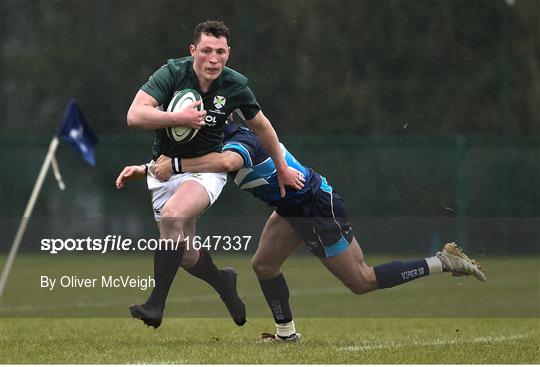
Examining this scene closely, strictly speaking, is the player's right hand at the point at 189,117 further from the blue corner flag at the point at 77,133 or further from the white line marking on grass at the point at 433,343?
the blue corner flag at the point at 77,133

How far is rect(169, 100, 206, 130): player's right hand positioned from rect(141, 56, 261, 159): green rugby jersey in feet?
0.87

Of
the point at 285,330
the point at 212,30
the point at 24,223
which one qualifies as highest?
the point at 212,30

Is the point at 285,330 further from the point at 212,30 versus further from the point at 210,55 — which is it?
the point at 212,30

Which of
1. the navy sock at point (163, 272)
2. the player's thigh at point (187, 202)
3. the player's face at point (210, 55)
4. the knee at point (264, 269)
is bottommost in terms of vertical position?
the knee at point (264, 269)

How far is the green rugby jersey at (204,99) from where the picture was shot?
7332mm

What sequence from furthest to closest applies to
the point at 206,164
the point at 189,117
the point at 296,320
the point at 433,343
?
the point at 296,320 < the point at 433,343 < the point at 206,164 < the point at 189,117

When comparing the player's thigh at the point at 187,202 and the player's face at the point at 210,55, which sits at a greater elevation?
the player's face at the point at 210,55

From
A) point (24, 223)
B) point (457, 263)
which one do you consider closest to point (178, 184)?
point (457, 263)

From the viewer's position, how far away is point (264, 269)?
828 cm

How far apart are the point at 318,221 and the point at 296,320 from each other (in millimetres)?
2760

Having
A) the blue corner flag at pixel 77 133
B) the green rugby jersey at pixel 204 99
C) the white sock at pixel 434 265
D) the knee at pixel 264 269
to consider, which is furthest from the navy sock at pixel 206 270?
the blue corner flag at pixel 77 133

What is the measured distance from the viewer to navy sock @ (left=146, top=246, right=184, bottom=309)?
7.32 meters

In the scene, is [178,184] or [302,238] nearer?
[178,184]

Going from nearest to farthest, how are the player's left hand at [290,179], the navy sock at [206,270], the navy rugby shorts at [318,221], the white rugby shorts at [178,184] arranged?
1. the white rugby shorts at [178,184]
2. the player's left hand at [290,179]
3. the navy rugby shorts at [318,221]
4. the navy sock at [206,270]
